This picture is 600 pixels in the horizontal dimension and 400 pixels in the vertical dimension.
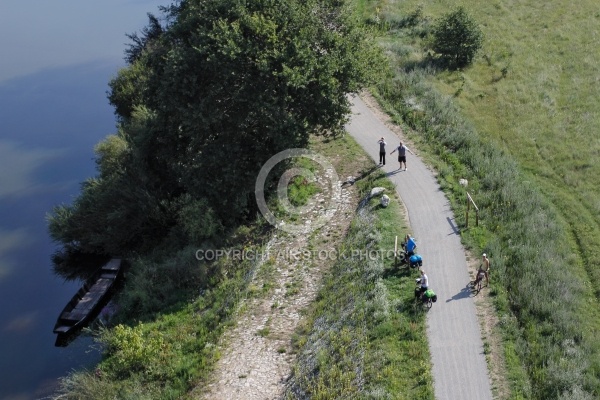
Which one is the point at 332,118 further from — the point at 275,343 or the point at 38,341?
the point at 38,341

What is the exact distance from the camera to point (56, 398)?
86.2 feet

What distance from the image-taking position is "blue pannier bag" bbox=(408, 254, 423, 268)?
25719 mm

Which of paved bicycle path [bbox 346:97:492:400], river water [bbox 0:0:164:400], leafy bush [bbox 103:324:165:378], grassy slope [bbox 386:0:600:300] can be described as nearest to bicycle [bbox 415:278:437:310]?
paved bicycle path [bbox 346:97:492:400]

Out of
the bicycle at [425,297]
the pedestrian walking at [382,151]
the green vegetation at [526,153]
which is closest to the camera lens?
the green vegetation at [526,153]

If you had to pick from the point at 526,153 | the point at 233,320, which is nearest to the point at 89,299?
the point at 233,320

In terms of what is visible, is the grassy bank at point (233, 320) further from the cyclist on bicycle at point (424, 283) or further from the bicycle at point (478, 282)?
the bicycle at point (478, 282)

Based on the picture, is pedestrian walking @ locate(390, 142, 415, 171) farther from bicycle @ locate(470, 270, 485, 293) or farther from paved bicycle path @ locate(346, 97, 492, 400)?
bicycle @ locate(470, 270, 485, 293)

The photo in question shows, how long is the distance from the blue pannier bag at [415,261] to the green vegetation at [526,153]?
3037 mm

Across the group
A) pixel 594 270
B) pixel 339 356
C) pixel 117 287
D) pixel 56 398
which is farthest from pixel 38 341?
pixel 594 270

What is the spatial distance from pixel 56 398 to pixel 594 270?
26.5 meters

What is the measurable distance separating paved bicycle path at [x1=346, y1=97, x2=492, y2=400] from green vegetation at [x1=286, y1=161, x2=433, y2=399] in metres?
0.66

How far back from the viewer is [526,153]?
37156mm

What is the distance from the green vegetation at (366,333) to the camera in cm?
2100

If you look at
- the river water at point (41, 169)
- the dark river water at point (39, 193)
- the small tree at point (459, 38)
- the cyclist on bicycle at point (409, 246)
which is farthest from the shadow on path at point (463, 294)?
the small tree at point (459, 38)
